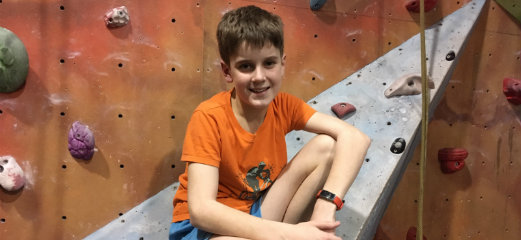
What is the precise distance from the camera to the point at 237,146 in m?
1.16

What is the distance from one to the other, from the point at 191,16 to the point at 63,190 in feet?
2.69

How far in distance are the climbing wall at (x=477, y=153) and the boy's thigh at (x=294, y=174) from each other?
908mm

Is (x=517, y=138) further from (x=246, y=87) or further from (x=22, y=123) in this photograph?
(x=22, y=123)

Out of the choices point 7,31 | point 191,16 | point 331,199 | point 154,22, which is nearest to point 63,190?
point 7,31

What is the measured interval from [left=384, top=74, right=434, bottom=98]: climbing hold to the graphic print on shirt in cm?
79

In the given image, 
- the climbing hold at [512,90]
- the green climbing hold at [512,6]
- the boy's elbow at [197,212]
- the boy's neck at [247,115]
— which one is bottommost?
the boy's elbow at [197,212]

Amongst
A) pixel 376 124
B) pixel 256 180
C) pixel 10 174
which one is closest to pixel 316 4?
pixel 376 124

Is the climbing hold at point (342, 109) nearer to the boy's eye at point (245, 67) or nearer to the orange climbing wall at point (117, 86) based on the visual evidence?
the orange climbing wall at point (117, 86)

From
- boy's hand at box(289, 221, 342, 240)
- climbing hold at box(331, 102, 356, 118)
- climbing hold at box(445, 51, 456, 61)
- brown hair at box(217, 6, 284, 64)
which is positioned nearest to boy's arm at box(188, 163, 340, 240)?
boy's hand at box(289, 221, 342, 240)

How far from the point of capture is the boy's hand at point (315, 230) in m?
1.03

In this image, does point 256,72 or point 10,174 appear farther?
point 10,174

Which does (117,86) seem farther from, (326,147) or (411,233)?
(411,233)

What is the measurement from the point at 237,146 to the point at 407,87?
0.92m

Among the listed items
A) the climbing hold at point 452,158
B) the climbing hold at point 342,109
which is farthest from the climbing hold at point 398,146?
the climbing hold at point 452,158
